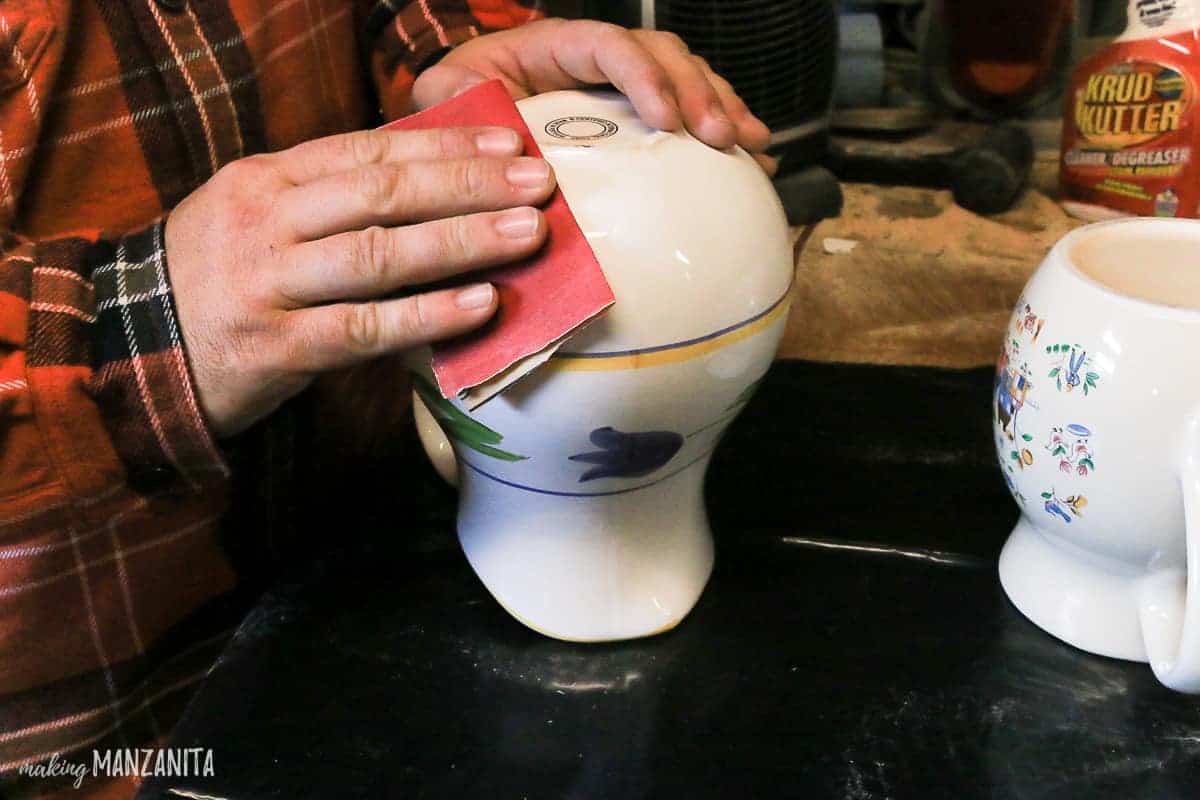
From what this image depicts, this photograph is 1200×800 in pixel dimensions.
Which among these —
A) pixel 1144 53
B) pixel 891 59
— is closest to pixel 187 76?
pixel 1144 53

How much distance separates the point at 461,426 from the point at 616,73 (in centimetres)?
18

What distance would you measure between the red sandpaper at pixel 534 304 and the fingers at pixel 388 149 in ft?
0.04

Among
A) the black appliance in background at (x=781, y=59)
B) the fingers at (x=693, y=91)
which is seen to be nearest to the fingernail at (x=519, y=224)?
the fingers at (x=693, y=91)

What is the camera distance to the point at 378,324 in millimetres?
393

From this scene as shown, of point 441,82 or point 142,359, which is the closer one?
point 142,359

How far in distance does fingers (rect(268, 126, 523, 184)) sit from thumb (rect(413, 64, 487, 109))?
0.17m

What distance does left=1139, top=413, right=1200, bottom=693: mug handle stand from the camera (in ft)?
1.28

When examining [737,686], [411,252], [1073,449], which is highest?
[411,252]

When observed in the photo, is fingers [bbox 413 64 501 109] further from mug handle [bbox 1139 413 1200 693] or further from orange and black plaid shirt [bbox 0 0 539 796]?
mug handle [bbox 1139 413 1200 693]

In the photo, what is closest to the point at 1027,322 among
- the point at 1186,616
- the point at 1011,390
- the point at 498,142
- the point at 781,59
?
the point at 1011,390

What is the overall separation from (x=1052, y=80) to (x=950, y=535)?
0.63m

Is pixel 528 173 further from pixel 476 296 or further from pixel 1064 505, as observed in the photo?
pixel 1064 505

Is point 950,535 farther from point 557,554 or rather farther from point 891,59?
point 891,59

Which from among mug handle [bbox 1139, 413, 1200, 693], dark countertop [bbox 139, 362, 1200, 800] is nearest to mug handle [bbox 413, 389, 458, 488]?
dark countertop [bbox 139, 362, 1200, 800]
